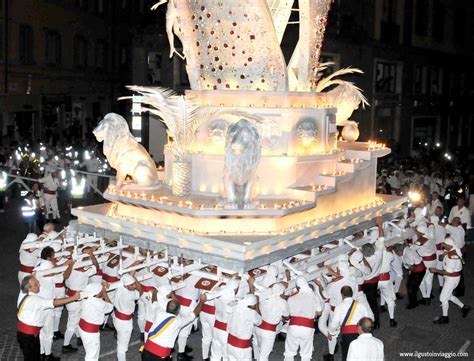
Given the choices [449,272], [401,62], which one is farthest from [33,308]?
[401,62]

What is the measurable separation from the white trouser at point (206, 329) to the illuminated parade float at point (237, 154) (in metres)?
0.94

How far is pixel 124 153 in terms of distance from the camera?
1062cm

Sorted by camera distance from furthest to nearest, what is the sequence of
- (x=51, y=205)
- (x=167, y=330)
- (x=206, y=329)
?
1. (x=51, y=205)
2. (x=206, y=329)
3. (x=167, y=330)

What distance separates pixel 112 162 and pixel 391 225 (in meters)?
4.99

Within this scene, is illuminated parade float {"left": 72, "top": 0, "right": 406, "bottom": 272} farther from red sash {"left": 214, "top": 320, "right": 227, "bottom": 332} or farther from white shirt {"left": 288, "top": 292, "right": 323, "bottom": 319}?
red sash {"left": 214, "top": 320, "right": 227, "bottom": 332}

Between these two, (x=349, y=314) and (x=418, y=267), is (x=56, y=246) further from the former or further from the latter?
(x=418, y=267)

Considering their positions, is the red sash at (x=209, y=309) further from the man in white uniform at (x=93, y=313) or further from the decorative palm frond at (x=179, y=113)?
the decorative palm frond at (x=179, y=113)

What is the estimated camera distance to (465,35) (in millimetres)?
38281

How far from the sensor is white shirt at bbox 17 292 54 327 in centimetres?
792

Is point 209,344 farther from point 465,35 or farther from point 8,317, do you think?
point 465,35

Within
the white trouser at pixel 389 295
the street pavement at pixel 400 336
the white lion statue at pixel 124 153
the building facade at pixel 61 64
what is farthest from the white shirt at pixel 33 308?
the building facade at pixel 61 64

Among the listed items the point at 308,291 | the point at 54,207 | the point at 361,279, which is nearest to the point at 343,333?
the point at 308,291

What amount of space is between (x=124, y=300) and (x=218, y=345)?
52.9 inches

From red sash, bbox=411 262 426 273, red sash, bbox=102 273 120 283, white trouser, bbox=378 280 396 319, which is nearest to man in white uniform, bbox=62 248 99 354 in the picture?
red sash, bbox=102 273 120 283
